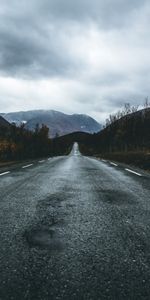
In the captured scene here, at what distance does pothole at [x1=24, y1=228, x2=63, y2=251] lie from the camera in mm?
3375

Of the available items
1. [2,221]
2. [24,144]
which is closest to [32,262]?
[2,221]

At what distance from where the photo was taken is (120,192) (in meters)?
7.37

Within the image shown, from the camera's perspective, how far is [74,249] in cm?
329

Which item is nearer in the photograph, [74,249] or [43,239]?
[74,249]

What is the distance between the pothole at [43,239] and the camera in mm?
3375

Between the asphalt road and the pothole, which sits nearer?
the asphalt road

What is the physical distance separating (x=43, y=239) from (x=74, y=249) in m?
0.51

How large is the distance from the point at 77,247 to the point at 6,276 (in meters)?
1.00

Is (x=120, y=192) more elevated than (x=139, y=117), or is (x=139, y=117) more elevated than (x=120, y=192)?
(x=139, y=117)

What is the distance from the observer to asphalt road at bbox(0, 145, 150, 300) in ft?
7.80

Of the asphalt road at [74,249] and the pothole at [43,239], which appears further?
the pothole at [43,239]

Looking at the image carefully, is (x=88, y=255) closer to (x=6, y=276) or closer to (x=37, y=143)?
(x=6, y=276)

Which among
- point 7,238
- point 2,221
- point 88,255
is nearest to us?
point 88,255

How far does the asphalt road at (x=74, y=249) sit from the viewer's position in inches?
93.7
